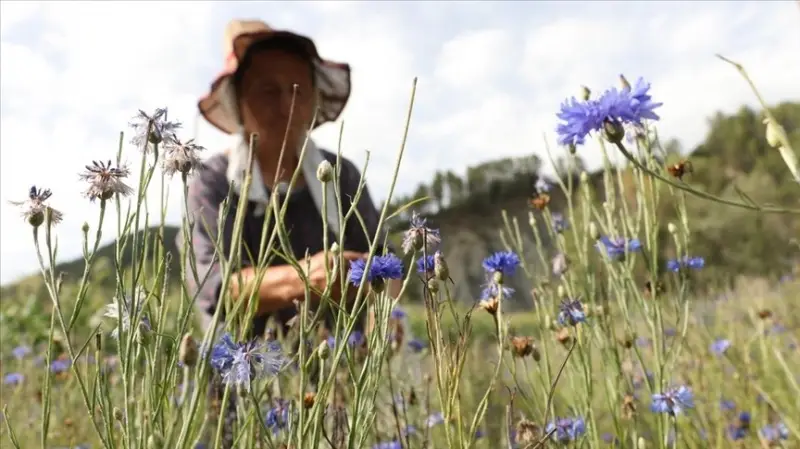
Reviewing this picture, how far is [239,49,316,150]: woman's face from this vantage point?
164 centimetres

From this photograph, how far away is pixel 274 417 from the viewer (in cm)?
86

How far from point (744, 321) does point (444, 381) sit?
2.67m

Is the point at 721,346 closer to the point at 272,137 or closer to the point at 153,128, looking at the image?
the point at 272,137

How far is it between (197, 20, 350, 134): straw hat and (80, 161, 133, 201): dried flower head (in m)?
1.10

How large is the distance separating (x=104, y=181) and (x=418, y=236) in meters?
0.26

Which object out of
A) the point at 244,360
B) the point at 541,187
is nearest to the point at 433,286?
the point at 244,360

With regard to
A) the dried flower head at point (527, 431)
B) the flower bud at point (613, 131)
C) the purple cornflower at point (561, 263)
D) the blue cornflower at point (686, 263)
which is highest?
the flower bud at point (613, 131)

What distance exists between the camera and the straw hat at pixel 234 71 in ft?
5.40

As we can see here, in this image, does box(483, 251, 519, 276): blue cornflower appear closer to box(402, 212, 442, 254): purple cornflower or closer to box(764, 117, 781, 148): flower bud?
box(402, 212, 442, 254): purple cornflower

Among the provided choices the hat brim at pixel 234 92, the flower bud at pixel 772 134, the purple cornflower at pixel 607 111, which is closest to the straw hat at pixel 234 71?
the hat brim at pixel 234 92

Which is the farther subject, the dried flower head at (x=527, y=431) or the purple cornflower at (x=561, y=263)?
the purple cornflower at (x=561, y=263)

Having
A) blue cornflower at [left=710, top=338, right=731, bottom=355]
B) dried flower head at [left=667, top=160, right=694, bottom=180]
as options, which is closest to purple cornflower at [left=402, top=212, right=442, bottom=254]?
dried flower head at [left=667, top=160, right=694, bottom=180]

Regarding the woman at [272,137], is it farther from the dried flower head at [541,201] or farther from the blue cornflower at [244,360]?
the blue cornflower at [244,360]

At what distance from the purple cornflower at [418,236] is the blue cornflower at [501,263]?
15cm
